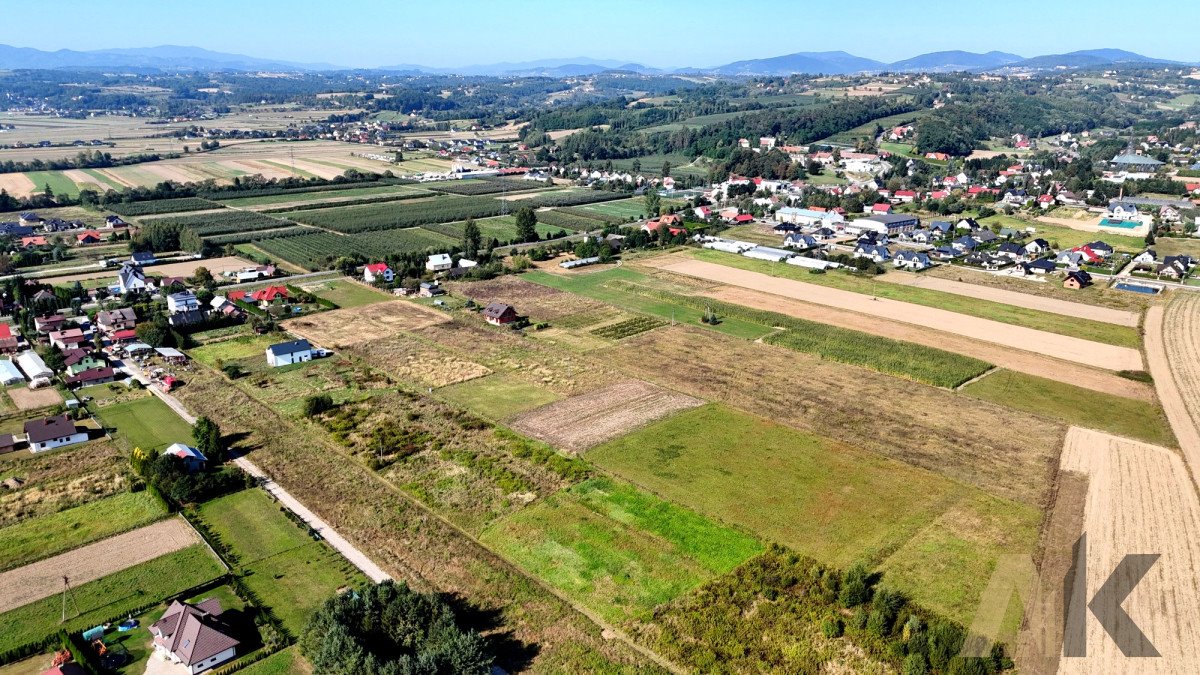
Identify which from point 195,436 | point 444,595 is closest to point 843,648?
point 444,595

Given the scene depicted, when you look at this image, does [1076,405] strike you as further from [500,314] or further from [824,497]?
[500,314]

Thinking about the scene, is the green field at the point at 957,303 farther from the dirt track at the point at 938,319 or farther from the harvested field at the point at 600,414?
the harvested field at the point at 600,414

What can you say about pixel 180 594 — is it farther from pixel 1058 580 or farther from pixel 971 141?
pixel 971 141

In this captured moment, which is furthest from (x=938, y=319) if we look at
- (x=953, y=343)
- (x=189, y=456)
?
(x=189, y=456)

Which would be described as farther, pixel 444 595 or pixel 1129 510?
pixel 1129 510

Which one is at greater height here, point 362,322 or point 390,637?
point 390,637

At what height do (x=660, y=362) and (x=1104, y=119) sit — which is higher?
(x=1104, y=119)
